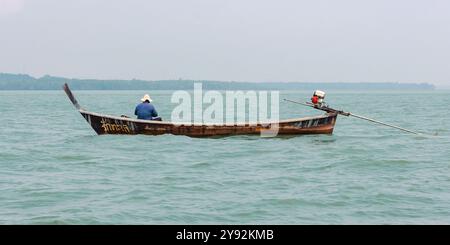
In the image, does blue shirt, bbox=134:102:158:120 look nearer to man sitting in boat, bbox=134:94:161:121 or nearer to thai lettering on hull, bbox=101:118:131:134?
man sitting in boat, bbox=134:94:161:121

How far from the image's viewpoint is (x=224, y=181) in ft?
46.3

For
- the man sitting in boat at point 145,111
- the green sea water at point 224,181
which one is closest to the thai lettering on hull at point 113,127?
the green sea water at point 224,181

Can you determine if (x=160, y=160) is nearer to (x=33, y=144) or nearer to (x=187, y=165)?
(x=187, y=165)

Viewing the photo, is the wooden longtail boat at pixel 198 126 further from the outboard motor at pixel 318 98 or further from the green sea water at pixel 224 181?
the outboard motor at pixel 318 98

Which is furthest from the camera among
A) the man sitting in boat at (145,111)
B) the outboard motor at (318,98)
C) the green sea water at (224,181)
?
the man sitting in boat at (145,111)

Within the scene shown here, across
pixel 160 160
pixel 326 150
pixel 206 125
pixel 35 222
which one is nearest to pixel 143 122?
pixel 206 125

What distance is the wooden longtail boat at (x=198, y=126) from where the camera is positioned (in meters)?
21.2

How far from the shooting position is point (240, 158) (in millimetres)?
17875

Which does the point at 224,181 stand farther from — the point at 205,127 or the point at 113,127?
the point at 113,127

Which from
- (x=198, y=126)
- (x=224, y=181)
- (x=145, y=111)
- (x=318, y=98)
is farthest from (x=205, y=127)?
(x=224, y=181)

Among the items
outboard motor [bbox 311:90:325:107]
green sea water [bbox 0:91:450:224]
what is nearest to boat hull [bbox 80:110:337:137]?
green sea water [bbox 0:91:450:224]

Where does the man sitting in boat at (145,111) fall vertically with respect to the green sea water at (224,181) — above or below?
above

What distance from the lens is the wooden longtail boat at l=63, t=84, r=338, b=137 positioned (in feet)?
69.7
